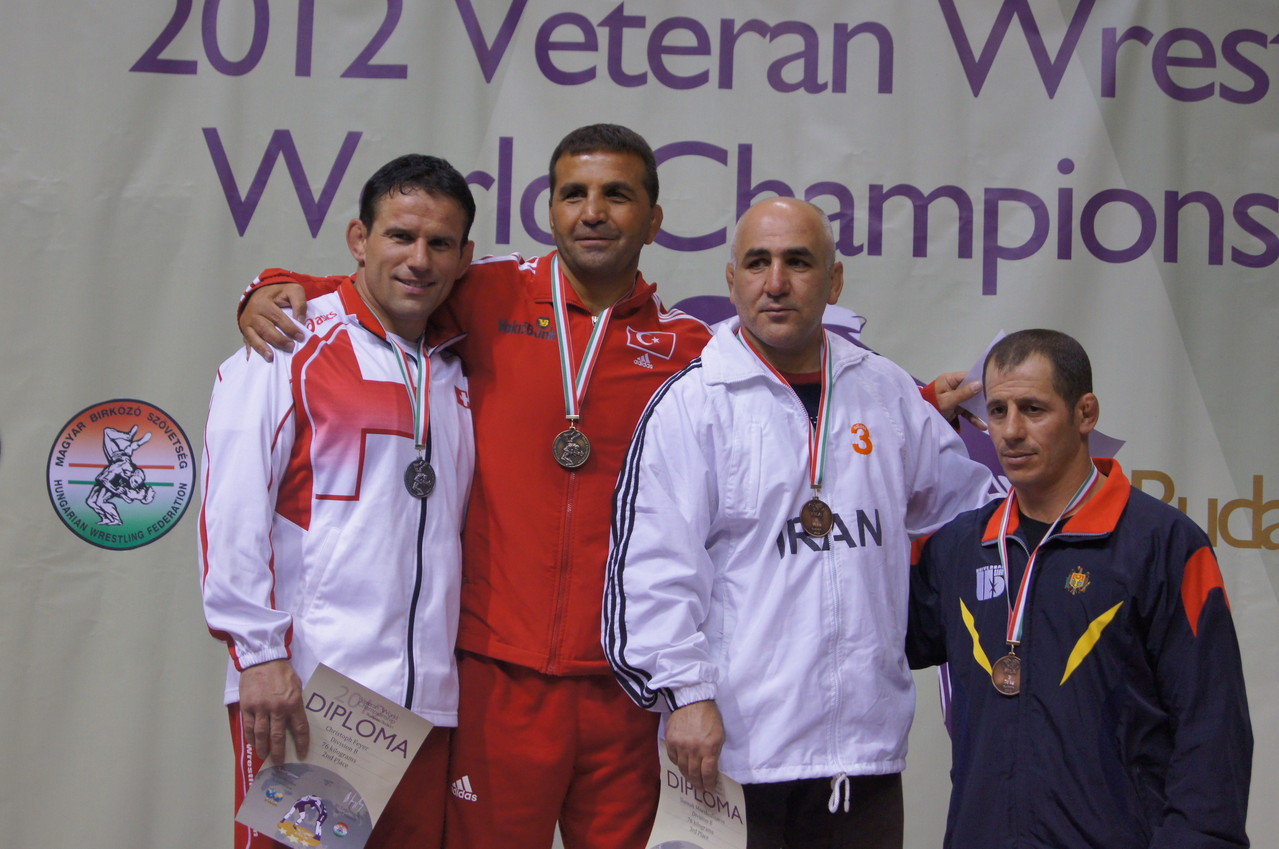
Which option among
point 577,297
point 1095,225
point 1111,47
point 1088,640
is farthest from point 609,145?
point 1111,47

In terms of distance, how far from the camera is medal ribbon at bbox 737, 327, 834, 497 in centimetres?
199

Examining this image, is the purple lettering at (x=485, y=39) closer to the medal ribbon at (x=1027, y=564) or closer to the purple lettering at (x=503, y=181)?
the purple lettering at (x=503, y=181)

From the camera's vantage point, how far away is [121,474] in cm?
322

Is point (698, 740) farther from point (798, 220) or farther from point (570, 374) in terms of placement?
point (798, 220)

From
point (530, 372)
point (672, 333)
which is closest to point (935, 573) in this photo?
point (672, 333)

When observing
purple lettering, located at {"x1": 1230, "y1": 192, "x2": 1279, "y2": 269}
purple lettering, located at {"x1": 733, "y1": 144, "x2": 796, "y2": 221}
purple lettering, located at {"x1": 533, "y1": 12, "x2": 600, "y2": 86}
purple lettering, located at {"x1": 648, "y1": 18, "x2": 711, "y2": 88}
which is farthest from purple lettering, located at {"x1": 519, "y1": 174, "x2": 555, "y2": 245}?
purple lettering, located at {"x1": 1230, "y1": 192, "x2": 1279, "y2": 269}

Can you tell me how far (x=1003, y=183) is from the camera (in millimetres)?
3227

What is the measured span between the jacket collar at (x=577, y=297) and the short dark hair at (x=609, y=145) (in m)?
0.17

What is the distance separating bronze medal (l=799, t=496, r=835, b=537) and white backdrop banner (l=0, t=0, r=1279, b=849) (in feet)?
4.47

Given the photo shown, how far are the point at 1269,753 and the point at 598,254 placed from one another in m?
2.57

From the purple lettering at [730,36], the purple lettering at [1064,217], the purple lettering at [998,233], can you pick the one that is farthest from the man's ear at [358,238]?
the purple lettering at [1064,217]

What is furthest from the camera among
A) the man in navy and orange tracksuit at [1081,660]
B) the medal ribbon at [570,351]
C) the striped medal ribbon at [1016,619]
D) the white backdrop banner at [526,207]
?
the white backdrop banner at [526,207]

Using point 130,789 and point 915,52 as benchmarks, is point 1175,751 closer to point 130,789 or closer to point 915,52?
point 915,52

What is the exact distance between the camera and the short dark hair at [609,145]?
7.44ft
